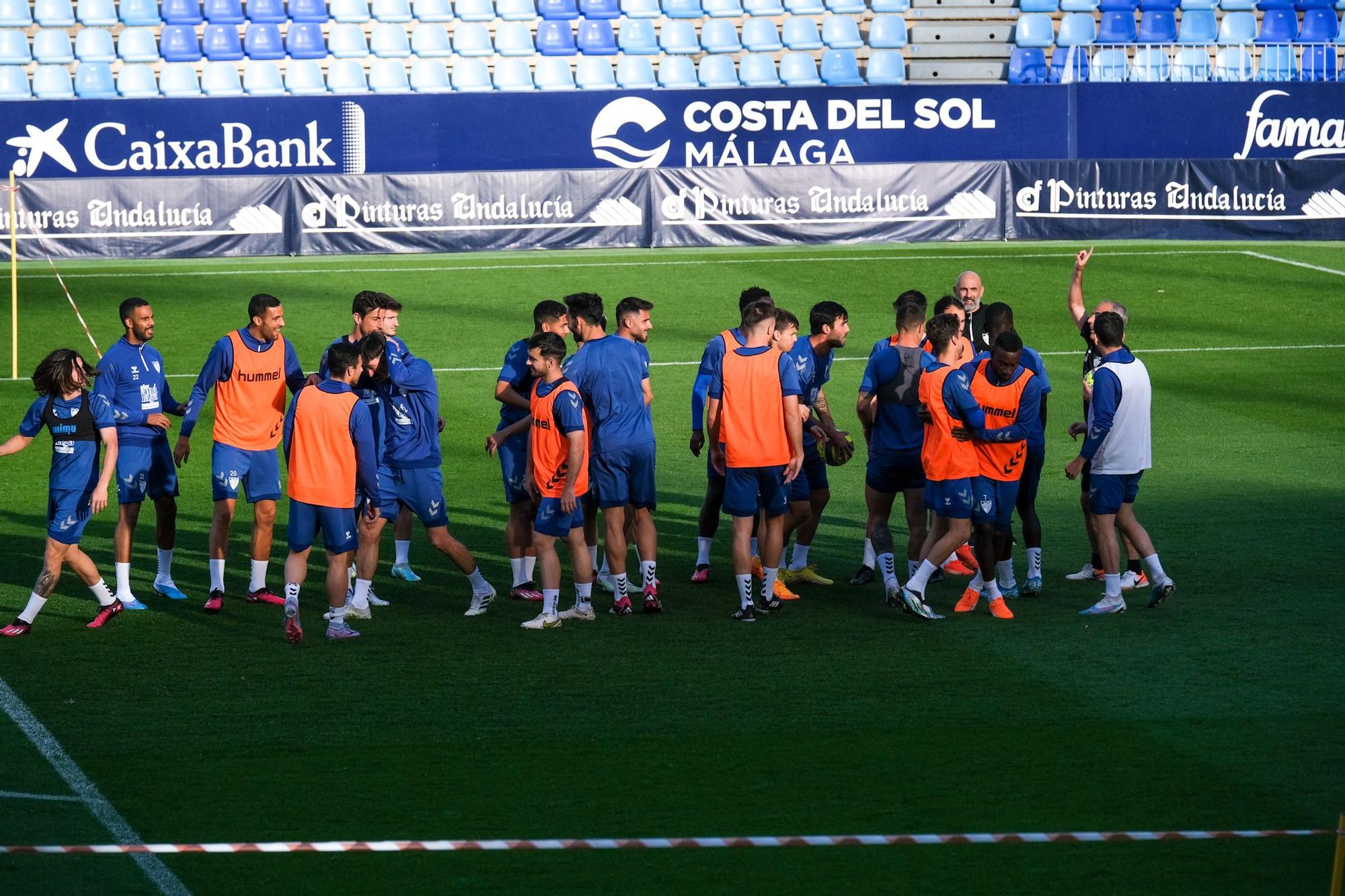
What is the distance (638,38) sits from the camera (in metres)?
34.7

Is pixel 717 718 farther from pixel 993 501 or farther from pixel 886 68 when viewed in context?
pixel 886 68

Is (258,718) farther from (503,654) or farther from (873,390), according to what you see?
(873,390)

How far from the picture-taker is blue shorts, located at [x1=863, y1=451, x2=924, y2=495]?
432 inches

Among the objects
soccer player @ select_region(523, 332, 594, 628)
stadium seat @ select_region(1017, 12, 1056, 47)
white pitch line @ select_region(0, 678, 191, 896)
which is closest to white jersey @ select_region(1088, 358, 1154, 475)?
soccer player @ select_region(523, 332, 594, 628)

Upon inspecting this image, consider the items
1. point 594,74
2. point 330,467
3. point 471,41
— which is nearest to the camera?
point 330,467

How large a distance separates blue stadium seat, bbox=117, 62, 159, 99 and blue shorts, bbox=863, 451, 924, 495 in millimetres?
25277

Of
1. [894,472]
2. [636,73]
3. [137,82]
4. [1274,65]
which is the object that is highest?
[636,73]

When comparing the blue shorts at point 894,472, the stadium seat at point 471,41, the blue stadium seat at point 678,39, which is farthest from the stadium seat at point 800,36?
the blue shorts at point 894,472

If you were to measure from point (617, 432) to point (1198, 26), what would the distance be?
28609 millimetres

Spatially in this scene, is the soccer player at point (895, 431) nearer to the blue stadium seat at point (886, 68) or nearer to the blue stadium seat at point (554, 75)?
the blue stadium seat at point (554, 75)

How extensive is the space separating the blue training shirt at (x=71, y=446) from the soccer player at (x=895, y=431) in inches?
184

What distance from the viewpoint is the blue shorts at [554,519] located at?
1020 cm

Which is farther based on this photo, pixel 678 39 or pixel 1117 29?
pixel 1117 29

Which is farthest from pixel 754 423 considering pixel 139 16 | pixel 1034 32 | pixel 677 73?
pixel 139 16
